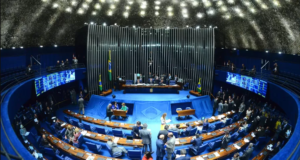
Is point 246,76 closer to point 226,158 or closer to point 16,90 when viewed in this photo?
point 226,158

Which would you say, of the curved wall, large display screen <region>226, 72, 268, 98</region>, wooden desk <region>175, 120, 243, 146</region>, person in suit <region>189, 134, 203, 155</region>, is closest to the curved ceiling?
large display screen <region>226, 72, 268, 98</region>

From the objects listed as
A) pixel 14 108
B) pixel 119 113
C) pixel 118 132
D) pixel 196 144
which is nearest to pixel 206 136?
pixel 196 144

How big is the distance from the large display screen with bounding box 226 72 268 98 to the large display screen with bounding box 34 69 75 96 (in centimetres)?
1342

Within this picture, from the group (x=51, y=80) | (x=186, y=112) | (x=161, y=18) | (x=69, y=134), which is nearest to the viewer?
(x=69, y=134)

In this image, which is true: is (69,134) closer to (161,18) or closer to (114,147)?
(114,147)

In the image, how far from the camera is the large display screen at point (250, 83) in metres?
12.3

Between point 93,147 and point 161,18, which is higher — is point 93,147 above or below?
below

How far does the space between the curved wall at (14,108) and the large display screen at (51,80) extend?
529mm

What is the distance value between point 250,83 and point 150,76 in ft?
28.2

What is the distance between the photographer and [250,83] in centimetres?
1368

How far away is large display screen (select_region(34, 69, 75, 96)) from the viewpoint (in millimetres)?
11820

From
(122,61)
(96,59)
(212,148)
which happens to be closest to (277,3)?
(212,148)

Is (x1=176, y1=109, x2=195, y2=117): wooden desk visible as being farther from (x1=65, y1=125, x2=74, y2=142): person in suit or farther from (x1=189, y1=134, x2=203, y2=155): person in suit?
(x1=65, y1=125, x2=74, y2=142): person in suit

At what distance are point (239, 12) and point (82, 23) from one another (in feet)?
44.0
